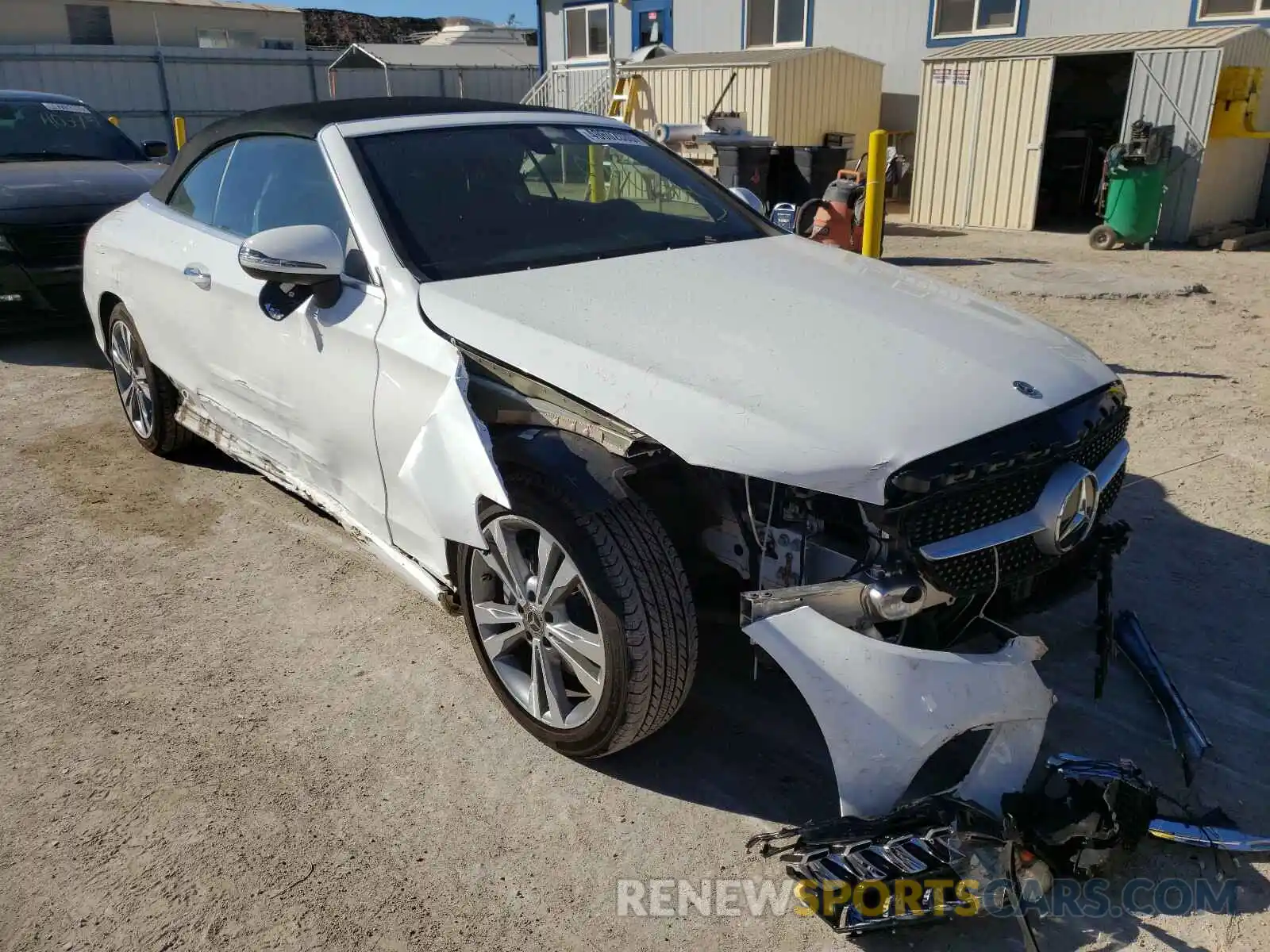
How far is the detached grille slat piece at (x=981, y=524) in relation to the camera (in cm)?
230

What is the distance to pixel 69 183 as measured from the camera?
722cm

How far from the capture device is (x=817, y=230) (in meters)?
8.65

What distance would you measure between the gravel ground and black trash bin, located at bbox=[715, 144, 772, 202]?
23.2 feet

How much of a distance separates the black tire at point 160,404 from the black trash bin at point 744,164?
7.17 metres

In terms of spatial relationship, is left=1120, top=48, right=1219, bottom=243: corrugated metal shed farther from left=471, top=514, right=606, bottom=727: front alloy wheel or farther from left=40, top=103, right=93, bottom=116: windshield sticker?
left=471, top=514, right=606, bottom=727: front alloy wheel

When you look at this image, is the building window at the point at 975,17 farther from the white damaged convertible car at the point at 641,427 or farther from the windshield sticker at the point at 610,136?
the white damaged convertible car at the point at 641,427

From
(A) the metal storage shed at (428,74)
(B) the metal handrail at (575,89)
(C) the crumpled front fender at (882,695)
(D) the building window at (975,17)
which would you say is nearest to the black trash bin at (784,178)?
(D) the building window at (975,17)

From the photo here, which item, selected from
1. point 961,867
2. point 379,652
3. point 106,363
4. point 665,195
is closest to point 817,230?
point 665,195

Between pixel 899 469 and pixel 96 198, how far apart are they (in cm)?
677

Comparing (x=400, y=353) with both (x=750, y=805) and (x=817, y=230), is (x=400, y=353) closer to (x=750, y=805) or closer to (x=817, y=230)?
(x=750, y=805)

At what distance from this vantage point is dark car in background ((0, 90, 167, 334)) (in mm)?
6777

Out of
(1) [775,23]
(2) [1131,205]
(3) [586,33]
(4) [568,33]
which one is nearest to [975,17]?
(1) [775,23]

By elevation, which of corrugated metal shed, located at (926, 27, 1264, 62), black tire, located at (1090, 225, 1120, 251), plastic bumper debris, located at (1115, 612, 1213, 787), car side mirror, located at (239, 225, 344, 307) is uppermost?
corrugated metal shed, located at (926, 27, 1264, 62)

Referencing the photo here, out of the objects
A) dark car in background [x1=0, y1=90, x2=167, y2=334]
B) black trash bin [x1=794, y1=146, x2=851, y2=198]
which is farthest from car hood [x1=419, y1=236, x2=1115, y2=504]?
black trash bin [x1=794, y1=146, x2=851, y2=198]
